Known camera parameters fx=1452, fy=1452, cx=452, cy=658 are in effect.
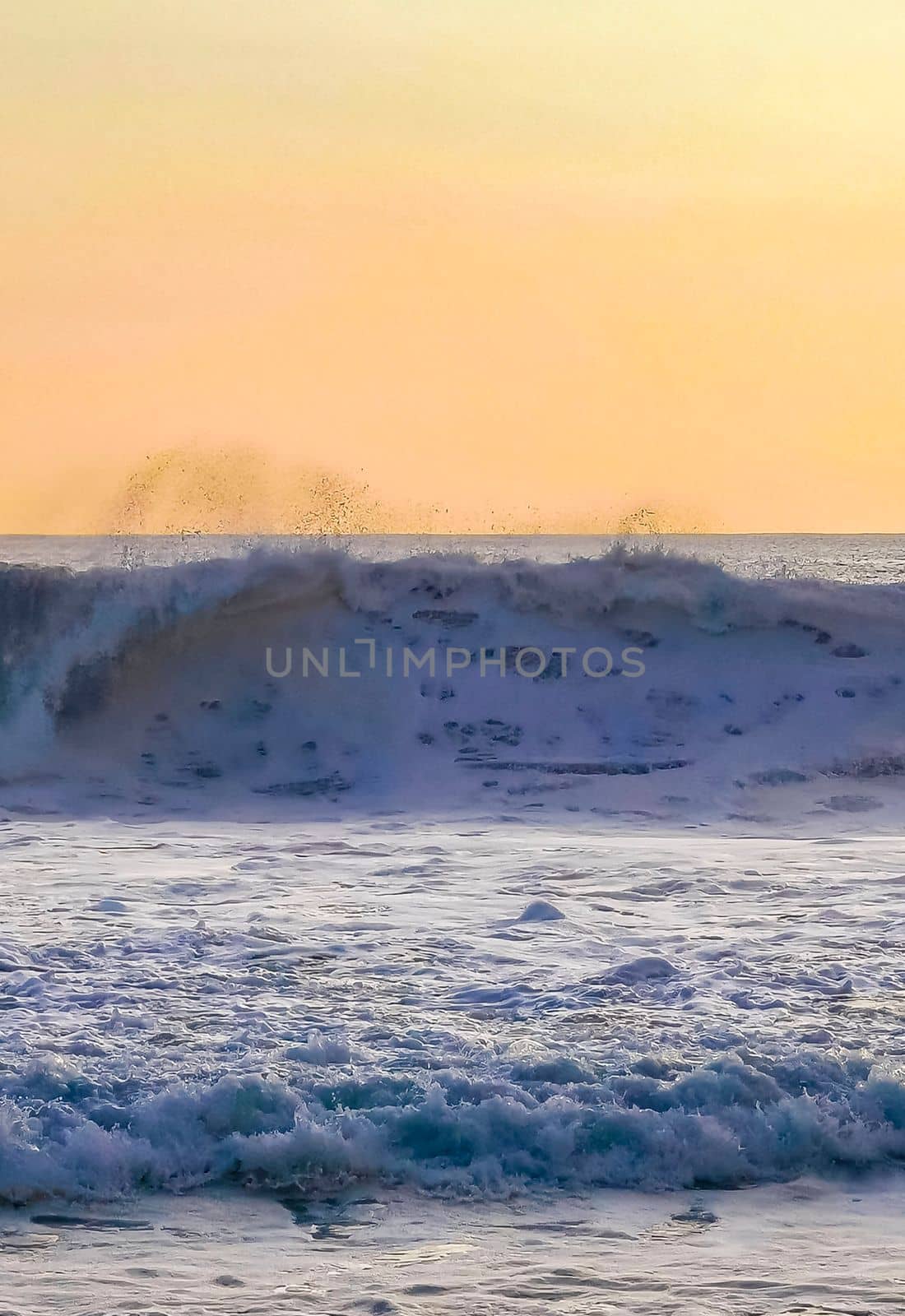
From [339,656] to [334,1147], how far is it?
10.5m

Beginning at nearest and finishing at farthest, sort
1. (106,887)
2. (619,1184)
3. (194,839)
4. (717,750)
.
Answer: (619,1184) → (106,887) → (194,839) → (717,750)

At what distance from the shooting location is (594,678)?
46.9 feet

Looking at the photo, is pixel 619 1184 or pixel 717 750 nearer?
pixel 619 1184

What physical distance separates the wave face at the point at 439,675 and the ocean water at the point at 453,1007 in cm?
7

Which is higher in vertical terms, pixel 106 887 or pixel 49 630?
pixel 49 630

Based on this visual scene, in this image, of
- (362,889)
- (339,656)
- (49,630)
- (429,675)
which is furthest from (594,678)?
(362,889)

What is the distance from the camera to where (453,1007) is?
5.20 metres

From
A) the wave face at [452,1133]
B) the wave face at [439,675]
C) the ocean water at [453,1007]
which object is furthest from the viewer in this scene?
the wave face at [439,675]

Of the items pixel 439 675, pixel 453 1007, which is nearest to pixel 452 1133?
pixel 453 1007

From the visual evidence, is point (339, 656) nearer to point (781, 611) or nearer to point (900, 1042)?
point (781, 611)

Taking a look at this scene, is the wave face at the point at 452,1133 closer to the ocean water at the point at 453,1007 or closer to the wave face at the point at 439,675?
the ocean water at the point at 453,1007

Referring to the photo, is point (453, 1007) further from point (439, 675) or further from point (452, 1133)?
point (439, 675)

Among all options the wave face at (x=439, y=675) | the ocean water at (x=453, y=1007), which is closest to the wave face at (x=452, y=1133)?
the ocean water at (x=453, y=1007)

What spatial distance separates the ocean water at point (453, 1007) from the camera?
3555 mm
